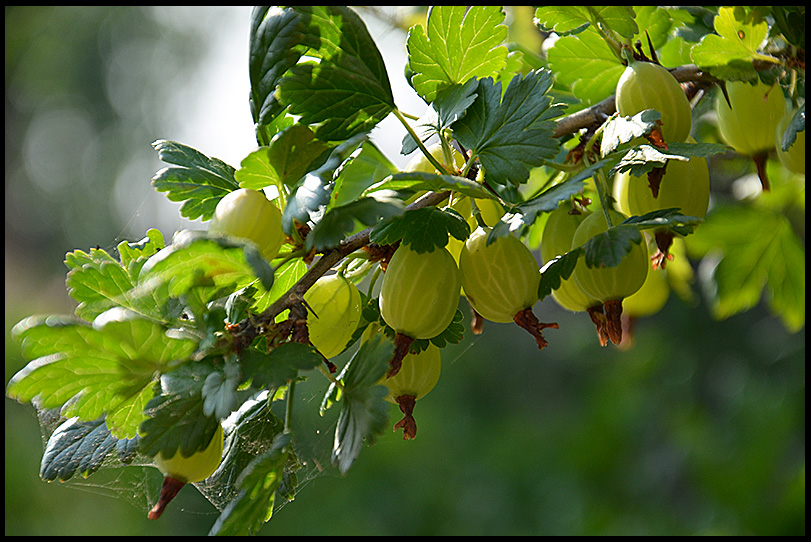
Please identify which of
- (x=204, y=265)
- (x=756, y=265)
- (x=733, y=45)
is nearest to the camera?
(x=204, y=265)

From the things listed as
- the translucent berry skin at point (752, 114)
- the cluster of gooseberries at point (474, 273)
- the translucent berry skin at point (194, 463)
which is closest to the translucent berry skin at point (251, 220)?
the cluster of gooseberries at point (474, 273)

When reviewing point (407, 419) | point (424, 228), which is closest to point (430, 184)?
point (424, 228)

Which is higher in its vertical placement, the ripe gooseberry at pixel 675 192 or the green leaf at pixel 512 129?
the green leaf at pixel 512 129

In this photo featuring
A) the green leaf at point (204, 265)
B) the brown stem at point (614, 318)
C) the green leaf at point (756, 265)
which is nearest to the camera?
the green leaf at point (204, 265)

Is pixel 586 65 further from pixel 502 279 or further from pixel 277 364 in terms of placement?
pixel 277 364

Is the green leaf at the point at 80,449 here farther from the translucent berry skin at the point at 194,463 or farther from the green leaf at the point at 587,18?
the green leaf at the point at 587,18

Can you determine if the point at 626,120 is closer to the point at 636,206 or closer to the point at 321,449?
the point at 636,206

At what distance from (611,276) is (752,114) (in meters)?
0.20

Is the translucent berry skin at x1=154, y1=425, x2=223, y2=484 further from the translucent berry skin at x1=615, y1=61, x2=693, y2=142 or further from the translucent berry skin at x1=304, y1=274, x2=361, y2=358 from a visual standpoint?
the translucent berry skin at x1=615, y1=61, x2=693, y2=142

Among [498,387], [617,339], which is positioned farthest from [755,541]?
[498,387]

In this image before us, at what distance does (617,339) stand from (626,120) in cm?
13

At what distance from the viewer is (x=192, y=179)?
0.37 meters

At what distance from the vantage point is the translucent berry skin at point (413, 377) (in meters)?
0.36

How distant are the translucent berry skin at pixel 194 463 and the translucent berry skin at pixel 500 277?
16 centimetres
